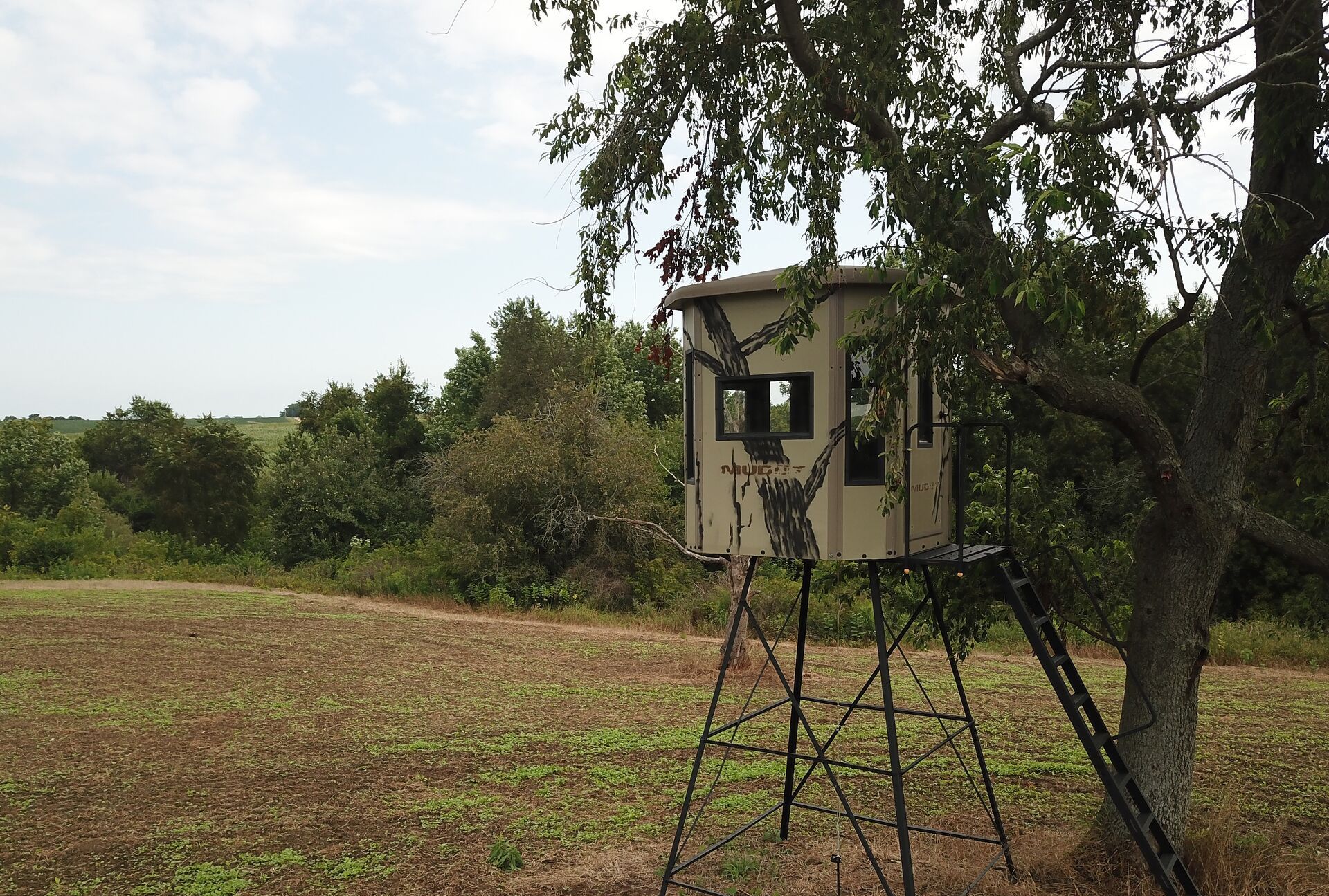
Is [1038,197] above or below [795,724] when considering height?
above

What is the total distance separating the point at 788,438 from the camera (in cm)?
642

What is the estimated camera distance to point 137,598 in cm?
2217

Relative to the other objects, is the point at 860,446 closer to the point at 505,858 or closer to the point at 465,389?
the point at 505,858

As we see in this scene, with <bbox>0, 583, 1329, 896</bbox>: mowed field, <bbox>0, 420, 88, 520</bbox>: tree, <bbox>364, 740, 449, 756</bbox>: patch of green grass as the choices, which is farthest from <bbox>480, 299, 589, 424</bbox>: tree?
<bbox>364, 740, 449, 756</bbox>: patch of green grass

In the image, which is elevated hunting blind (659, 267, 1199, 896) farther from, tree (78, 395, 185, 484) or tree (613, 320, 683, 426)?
tree (78, 395, 185, 484)

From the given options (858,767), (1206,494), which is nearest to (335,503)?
(858,767)

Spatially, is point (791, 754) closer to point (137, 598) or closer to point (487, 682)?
point (487, 682)

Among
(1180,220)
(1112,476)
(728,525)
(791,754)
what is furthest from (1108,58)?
(1112,476)

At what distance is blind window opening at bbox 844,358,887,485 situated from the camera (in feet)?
20.7

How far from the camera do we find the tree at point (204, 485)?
36562 mm

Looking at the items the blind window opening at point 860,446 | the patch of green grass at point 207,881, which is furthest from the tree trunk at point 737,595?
the blind window opening at point 860,446

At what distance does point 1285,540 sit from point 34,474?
43220 mm

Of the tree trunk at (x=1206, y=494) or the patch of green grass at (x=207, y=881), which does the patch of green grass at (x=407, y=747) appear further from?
the tree trunk at (x=1206, y=494)

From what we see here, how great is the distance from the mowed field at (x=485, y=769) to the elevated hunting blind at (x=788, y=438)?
9.43 feet
